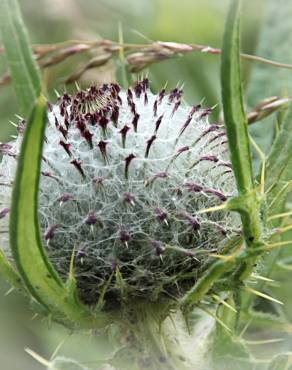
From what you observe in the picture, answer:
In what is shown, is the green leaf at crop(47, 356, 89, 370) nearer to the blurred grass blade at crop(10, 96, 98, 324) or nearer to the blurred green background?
the blurred grass blade at crop(10, 96, 98, 324)

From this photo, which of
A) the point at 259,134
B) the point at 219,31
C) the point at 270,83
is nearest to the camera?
the point at 259,134

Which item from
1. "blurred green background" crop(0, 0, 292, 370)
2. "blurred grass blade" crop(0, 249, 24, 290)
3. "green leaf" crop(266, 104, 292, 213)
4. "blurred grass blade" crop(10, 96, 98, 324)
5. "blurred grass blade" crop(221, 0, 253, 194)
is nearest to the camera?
"blurred grass blade" crop(10, 96, 98, 324)

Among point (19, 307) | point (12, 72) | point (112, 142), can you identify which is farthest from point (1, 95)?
point (112, 142)

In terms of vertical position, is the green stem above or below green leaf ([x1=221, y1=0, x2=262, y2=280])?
below

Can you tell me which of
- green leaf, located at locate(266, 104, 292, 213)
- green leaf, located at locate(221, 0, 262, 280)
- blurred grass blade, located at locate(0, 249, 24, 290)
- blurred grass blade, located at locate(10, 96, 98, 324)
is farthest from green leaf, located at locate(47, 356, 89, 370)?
green leaf, located at locate(266, 104, 292, 213)

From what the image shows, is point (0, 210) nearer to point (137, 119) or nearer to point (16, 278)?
point (16, 278)

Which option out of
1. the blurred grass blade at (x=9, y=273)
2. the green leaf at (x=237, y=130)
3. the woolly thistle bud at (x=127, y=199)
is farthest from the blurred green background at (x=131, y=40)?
the green leaf at (x=237, y=130)
